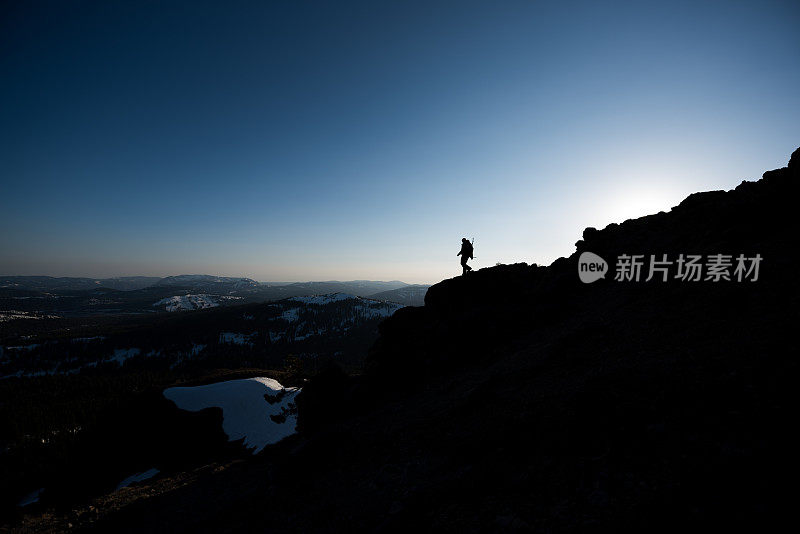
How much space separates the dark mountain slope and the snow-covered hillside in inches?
1194

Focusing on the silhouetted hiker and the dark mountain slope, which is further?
the silhouetted hiker

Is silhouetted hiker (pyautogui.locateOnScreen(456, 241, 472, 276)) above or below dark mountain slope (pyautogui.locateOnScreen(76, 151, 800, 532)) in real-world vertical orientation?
above

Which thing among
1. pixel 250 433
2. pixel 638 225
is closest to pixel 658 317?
pixel 638 225

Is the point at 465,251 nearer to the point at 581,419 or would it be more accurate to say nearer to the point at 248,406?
the point at 581,419

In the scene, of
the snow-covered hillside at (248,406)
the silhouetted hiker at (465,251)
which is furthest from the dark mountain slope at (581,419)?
the snow-covered hillside at (248,406)

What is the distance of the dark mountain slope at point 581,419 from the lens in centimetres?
580

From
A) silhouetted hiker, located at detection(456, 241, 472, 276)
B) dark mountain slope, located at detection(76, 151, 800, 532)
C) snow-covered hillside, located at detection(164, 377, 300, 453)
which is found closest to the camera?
dark mountain slope, located at detection(76, 151, 800, 532)

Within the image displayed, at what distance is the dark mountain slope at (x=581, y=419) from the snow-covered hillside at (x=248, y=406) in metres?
30.3

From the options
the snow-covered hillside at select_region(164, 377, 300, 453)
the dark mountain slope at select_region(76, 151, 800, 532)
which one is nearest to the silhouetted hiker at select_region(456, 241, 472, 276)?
the dark mountain slope at select_region(76, 151, 800, 532)

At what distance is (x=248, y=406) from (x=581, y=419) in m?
63.6

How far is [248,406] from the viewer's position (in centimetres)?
5784

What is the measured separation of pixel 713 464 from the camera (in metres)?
5.61

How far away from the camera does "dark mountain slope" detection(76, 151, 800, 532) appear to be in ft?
19.0

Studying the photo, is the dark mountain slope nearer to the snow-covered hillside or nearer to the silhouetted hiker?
the silhouetted hiker
